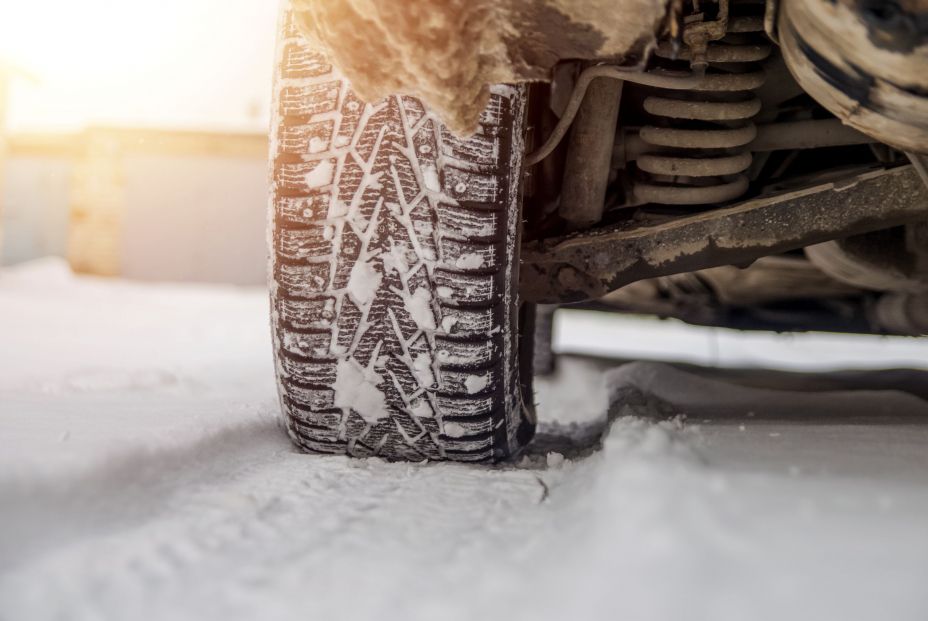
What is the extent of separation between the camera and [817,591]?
0.55m

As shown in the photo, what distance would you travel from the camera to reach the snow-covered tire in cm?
92

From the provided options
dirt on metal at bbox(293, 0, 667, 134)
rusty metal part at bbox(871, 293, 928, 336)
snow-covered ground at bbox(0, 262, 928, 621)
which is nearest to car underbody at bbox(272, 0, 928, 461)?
dirt on metal at bbox(293, 0, 667, 134)

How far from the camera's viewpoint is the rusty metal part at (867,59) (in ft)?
2.10

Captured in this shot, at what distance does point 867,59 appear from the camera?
2.20ft

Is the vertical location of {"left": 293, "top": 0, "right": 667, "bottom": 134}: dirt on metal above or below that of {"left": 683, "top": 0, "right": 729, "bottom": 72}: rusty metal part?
below

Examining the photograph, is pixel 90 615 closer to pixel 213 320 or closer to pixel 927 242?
pixel 927 242

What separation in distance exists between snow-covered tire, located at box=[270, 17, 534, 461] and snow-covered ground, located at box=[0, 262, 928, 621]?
0.12m

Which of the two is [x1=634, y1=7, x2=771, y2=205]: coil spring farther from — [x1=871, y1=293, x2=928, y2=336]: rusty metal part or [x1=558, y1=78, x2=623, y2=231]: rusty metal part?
[x1=871, y1=293, x2=928, y2=336]: rusty metal part

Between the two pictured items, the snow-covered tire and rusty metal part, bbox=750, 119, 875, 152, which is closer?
the snow-covered tire

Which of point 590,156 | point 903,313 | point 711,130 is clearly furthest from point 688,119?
point 903,313

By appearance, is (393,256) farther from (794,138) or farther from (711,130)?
(794,138)

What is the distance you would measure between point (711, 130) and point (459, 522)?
0.72m

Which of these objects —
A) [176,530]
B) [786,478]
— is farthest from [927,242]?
[176,530]

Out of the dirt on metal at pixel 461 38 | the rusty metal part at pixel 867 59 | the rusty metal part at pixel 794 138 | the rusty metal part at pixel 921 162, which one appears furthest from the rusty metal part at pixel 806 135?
the dirt on metal at pixel 461 38
